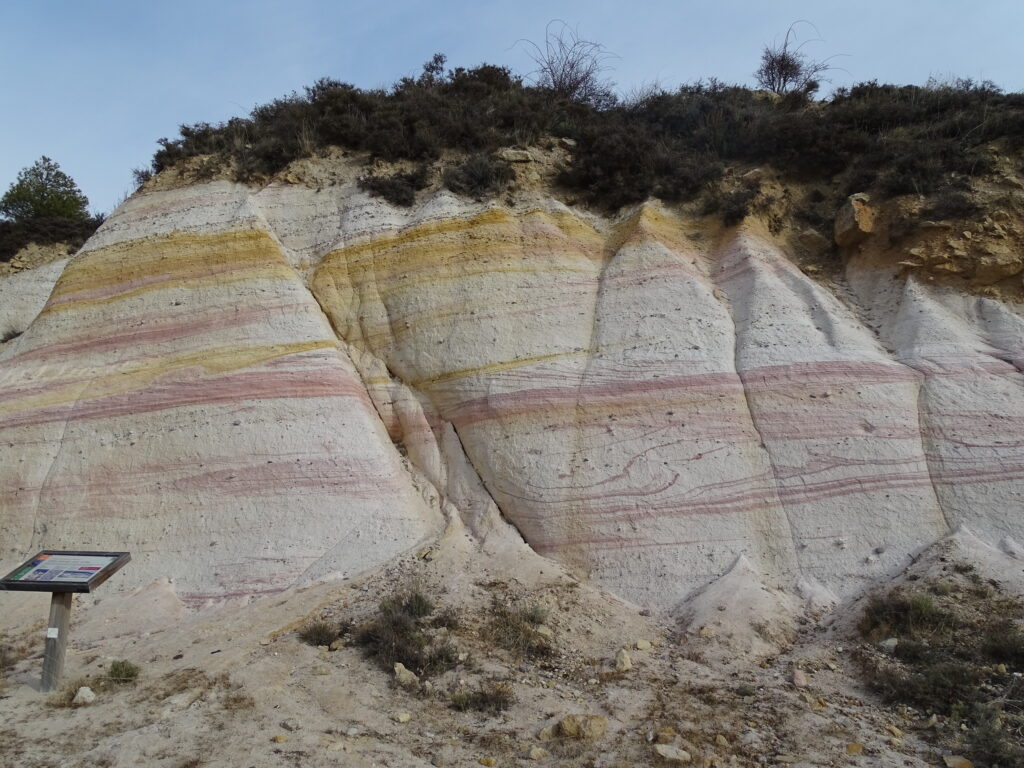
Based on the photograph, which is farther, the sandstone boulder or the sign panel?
the sandstone boulder

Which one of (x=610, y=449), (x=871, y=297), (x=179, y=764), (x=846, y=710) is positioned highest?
(x=871, y=297)

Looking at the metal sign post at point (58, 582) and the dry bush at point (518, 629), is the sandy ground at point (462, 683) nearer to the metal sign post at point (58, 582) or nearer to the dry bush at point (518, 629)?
the dry bush at point (518, 629)

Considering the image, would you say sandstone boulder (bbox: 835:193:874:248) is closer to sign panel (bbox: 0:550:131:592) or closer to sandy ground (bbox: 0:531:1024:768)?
sandy ground (bbox: 0:531:1024:768)

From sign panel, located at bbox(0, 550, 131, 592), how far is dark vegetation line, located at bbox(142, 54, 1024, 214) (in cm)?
743

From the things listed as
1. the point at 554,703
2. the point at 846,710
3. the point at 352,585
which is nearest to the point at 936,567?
the point at 846,710

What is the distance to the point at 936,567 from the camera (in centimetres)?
630

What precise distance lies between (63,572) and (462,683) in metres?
3.20

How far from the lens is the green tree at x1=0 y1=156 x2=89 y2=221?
17.7 meters

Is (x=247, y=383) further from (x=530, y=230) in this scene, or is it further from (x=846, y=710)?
(x=846, y=710)

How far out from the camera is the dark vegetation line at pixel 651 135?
1077 centimetres

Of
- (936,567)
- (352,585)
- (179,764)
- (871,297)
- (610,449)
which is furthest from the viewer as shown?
(871,297)

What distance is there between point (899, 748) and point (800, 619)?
2.05 metres

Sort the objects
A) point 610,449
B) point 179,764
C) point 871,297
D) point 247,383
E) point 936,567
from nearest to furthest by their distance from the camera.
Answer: point 179,764, point 936,567, point 610,449, point 247,383, point 871,297

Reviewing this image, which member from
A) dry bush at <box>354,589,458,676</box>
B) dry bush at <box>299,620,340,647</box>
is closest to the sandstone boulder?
dry bush at <box>354,589,458,676</box>
